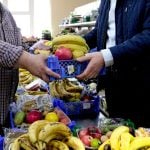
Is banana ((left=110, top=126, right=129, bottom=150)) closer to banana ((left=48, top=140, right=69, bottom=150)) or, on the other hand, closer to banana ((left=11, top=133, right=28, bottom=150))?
banana ((left=48, top=140, right=69, bottom=150))

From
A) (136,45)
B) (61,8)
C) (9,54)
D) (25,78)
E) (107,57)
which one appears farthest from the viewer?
(61,8)

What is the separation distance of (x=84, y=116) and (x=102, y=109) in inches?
8.4

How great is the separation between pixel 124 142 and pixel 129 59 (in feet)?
2.60

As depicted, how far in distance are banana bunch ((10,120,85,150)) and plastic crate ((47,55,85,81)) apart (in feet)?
0.98

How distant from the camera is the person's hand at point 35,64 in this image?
1.80 m

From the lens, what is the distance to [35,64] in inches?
71.2

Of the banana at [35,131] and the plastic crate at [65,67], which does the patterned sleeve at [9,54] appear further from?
the banana at [35,131]

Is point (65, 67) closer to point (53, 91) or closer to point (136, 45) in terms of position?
point (136, 45)

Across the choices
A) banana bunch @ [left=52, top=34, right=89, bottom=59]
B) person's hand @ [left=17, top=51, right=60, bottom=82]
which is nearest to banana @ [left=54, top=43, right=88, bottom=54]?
banana bunch @ [left=52, top=34, right=89, bottom=59]

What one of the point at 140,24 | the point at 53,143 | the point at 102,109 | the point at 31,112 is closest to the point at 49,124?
the point at 53,143

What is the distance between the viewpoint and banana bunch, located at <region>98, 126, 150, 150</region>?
1.59 m

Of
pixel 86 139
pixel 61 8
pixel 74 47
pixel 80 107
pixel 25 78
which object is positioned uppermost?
pixel 74 47

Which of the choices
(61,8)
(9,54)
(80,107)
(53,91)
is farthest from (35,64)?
(61,8)

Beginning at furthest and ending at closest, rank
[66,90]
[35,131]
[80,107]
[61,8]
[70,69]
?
[61,8] < [66,90] < [80,107] < [70,69] < [35,131]
